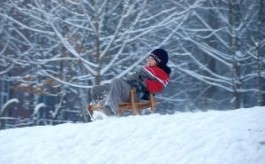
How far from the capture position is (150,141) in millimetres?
6277

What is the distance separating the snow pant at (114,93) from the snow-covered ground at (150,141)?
734mm

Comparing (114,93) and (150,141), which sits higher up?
(114,93)

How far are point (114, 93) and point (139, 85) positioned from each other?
0.63 m

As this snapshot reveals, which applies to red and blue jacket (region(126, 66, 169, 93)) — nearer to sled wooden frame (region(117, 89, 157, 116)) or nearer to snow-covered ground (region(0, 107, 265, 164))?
sled wooden frame (region(117, 89, 157, 116))

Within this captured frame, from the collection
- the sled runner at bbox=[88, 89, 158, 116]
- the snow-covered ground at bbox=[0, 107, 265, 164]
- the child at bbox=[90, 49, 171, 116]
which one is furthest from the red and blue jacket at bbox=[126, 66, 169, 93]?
the snow-covered ground at bbox=[0, 107, 265, 164]

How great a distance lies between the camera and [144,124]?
6879mm

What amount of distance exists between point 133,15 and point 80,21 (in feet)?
4.83

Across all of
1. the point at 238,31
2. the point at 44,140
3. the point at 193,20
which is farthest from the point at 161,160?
the point at 193,20

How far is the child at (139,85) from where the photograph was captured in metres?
8.13

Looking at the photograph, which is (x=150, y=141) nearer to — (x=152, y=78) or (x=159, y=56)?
(x=152, y=78)

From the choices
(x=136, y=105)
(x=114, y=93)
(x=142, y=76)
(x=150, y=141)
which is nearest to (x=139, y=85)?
(x=142, y=76)

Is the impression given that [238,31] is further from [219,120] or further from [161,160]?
[161,160]

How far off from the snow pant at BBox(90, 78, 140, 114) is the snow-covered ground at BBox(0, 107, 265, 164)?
734 mm

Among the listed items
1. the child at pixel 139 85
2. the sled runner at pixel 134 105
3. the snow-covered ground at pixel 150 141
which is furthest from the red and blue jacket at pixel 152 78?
the snow-covered ground at pixel 150 141
